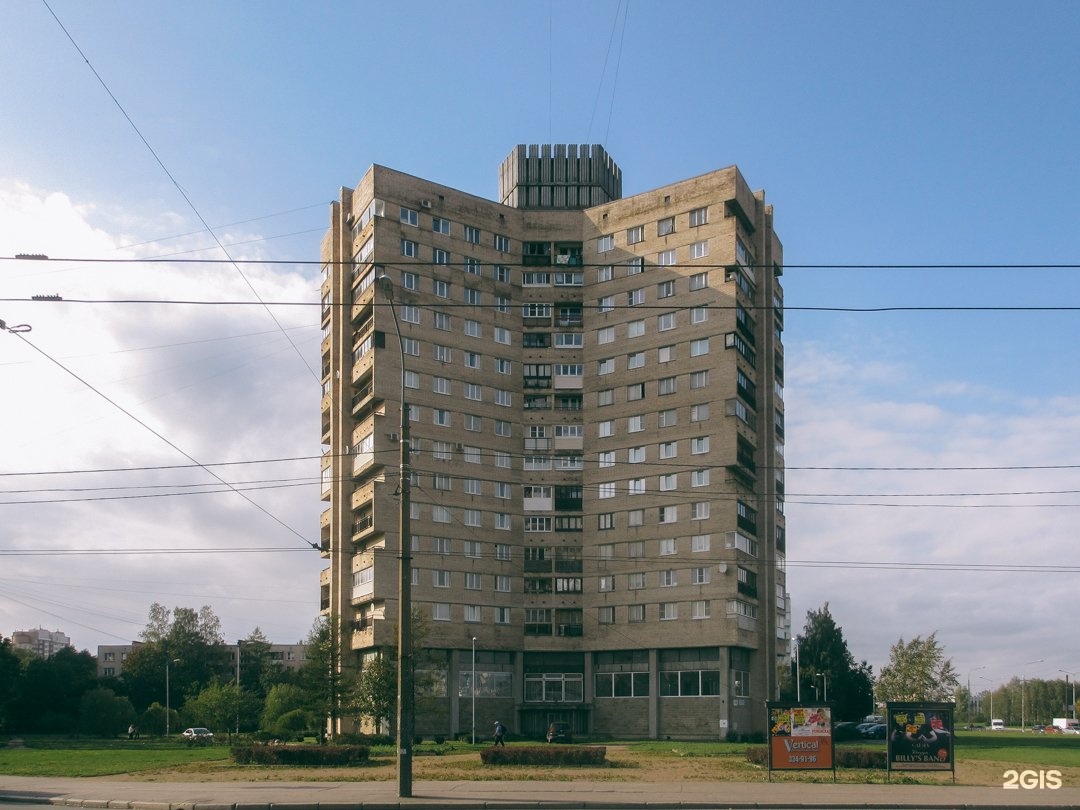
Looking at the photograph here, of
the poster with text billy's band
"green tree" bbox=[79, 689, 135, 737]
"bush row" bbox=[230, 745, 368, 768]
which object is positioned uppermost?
the poster with text billy's band

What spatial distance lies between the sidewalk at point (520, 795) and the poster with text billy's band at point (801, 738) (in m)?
1.19

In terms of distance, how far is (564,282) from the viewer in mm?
100375

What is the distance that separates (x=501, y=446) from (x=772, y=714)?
2400 inches

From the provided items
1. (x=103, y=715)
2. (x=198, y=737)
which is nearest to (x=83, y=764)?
(x=198, y=737)

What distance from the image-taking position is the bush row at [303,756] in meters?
41.7

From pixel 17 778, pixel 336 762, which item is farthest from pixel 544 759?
pixel 17 778

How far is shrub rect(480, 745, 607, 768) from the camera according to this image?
40281 mm

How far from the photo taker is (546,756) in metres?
40.2

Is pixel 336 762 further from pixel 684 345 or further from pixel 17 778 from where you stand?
pixel 684 345

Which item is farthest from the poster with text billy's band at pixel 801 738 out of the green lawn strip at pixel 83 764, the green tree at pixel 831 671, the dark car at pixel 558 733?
the green tree at pixel 831 671

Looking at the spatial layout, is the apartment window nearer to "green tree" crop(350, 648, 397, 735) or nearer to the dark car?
the dark car

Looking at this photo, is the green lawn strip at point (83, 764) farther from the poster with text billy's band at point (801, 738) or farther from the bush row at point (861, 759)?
the bush row at point (861, 759)

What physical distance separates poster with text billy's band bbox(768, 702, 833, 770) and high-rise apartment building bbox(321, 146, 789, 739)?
50.7 metres

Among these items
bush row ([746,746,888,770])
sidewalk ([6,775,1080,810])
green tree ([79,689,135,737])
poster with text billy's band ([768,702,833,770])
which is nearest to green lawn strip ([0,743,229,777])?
sidewalk ([6,775,1080,810])
